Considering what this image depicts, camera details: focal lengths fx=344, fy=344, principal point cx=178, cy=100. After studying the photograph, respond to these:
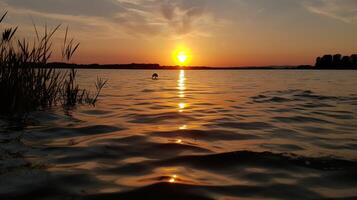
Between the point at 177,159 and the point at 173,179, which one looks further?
the point at 177,159

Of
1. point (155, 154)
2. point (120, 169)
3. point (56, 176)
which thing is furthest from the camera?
point (155, 154)

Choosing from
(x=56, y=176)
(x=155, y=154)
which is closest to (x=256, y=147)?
(x=155, y=154)

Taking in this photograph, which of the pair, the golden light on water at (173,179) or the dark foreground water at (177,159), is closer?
the dark foreground water at (177,159)

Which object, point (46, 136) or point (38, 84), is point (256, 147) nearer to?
point (46, 136)

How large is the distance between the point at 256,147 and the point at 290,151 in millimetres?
590

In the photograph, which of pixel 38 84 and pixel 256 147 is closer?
pixel 256 147

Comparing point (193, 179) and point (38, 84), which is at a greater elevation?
point (38, 84)

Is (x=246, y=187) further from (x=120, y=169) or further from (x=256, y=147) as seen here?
(x=256, y=147)

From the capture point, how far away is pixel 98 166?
472 cm

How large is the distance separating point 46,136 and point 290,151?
15.3 ft

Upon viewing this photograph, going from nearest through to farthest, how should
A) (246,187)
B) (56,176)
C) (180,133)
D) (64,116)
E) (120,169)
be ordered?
(246,187)
(56,176)
(120,169)
(180,133)
(64,116)

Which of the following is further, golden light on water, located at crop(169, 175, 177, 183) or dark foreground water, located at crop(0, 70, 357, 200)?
golden light on water, located at crop(169, 175, 177, 183)

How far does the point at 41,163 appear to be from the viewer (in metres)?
4.76

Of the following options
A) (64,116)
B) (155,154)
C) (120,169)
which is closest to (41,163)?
(120,169)
